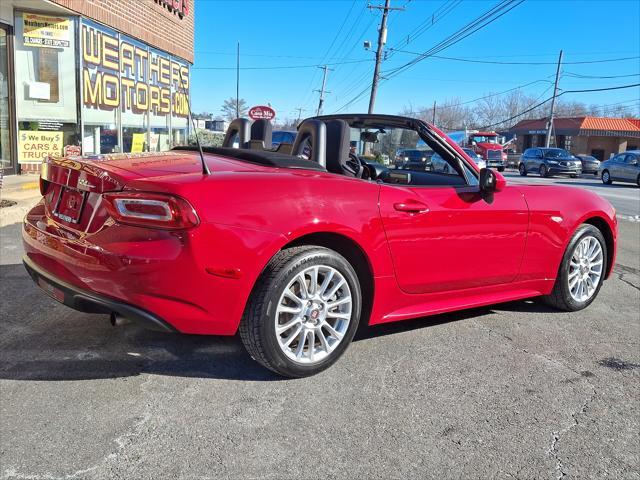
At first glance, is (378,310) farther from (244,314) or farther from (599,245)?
(599,245)

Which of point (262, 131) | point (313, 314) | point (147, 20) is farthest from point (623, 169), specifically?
point (313, 314)

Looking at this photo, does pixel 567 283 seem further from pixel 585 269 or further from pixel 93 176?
pixel 93 176

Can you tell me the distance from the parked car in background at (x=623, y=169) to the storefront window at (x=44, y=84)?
73.8 feet

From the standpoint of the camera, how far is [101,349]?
363 centimetres

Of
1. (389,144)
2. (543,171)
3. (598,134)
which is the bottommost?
(543,171)

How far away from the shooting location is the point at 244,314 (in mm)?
3141

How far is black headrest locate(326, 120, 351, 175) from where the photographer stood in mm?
4016

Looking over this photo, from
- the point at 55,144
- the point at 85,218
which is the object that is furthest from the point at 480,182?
the point at 55,144

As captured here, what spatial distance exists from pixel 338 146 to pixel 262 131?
139 cm

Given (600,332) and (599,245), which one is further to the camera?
(599,245)

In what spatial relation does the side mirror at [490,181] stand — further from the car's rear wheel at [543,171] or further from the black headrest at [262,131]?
the car's rear wheel at [543,171]

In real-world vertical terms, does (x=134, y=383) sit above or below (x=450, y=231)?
below

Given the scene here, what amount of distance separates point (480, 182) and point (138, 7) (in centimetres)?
1208

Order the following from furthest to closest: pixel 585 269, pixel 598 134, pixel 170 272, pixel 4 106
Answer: pixel 598 134 < pixel 4 106 < pixel 585 269 < pixel 170 272
